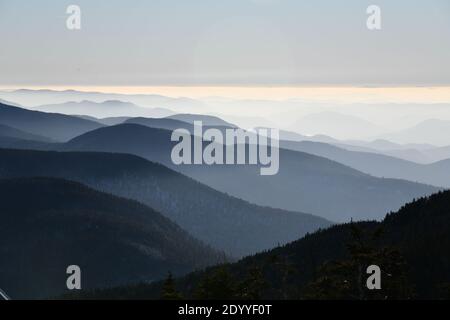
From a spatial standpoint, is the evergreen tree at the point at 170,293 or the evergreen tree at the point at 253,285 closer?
the evergreen tree at the point at 170,293

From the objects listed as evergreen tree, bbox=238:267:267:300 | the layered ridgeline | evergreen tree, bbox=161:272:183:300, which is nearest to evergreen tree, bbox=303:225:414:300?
the layered ridgeline

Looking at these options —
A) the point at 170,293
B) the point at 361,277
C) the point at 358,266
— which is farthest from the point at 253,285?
the point at 361,277

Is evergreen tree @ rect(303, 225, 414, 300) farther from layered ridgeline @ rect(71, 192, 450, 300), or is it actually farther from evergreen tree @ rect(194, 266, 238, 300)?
evergreen tree @ rect(194, 266, 238, 300)

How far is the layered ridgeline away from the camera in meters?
55.5

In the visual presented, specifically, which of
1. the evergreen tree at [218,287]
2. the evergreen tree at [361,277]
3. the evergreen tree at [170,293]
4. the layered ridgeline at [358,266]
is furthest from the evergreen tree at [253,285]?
the evergreen tree at [170,293]

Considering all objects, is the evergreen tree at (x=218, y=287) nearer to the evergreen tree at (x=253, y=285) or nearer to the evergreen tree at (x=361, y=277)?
the evergreen tree at (x=253, y=285)

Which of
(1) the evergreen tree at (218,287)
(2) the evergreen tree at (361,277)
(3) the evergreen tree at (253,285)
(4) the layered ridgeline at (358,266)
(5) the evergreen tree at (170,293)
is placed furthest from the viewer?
(3) the evergreen tree at (253,285)

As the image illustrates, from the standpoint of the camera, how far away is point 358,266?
2141 inches

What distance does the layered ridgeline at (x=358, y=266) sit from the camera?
55.5 metres
